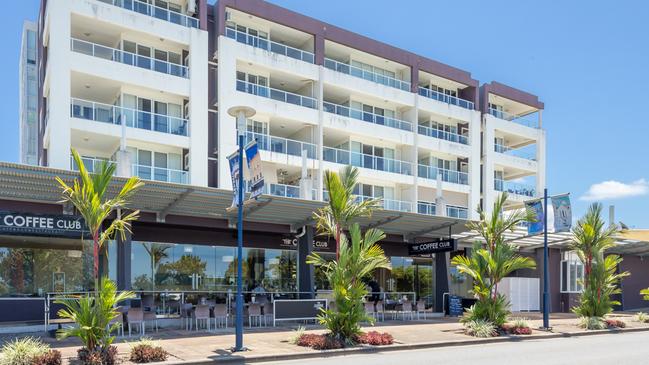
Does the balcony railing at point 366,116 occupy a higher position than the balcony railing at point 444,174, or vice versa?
the balcony railing at point 366,116

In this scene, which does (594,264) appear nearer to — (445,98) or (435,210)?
(435,210)

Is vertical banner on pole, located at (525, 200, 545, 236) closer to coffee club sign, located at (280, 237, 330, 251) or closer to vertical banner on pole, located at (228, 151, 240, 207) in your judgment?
coffee club sign, located at (280, 237, 330, 251)

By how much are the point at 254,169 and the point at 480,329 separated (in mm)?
9714

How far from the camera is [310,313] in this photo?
20.8 m

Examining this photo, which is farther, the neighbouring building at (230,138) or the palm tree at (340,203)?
the neighbouring building at (230,138)

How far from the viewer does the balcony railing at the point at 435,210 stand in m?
42.4

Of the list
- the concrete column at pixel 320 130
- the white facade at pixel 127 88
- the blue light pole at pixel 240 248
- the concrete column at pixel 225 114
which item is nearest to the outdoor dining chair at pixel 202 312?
the blue light pole at pixel 240 248

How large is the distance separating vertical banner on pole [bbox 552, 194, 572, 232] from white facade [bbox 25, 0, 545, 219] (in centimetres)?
1197

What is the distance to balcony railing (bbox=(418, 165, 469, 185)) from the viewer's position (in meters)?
43.0

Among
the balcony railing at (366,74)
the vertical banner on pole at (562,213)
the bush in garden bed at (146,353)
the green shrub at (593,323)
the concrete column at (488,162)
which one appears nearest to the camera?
the bush in garden bed at (146,353)

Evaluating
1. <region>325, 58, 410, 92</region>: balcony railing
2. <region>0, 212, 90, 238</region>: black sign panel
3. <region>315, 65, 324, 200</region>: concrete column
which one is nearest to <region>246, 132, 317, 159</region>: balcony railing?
<region>315, 65, 324, 200</region>: concrete column

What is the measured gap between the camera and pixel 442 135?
44781 mm

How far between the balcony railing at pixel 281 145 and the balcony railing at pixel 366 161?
155cm

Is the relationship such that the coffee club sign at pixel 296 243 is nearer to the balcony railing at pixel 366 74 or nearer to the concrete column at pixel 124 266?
the concrete column at pixel 124 266
